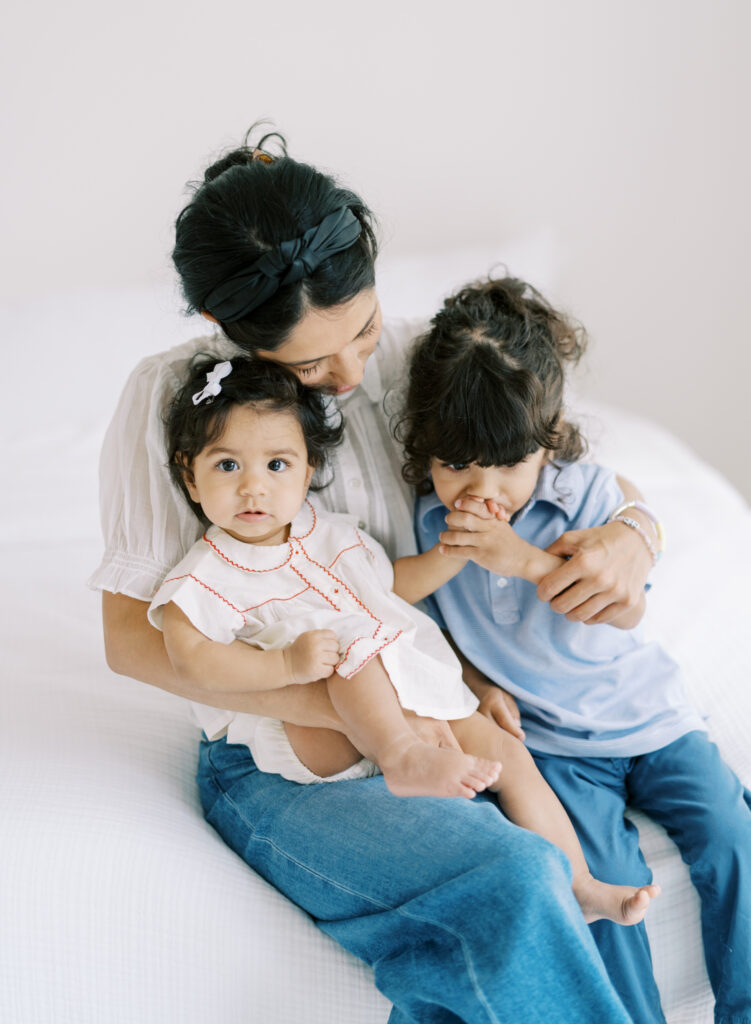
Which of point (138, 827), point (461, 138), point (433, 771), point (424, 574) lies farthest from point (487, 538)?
point (461, 138)

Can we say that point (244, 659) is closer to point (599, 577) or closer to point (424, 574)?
point (424, 574)

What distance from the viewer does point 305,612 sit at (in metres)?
1.19

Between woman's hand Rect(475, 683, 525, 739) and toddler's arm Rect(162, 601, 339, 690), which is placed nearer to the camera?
toddler's arm Rect(162, 601, 339, 690)

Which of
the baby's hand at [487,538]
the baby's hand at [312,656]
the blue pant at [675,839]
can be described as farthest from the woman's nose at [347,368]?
the blue pant at [675,839]

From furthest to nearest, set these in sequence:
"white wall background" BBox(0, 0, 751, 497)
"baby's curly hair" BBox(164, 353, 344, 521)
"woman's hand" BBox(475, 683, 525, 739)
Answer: "white wall background" BBox(0, 0, 751, 497) < "woman's hand" BBox(475, 683, 525, 739) < "baby's curly hair" BBox(164, 353, 344, 521)

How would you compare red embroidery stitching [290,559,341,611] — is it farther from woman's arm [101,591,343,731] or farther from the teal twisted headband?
the teal twisted headband

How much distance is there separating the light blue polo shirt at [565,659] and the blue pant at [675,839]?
1.3 inches

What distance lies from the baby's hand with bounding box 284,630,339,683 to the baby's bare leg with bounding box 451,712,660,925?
9.5 inches

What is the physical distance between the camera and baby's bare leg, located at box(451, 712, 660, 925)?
3.55 feet

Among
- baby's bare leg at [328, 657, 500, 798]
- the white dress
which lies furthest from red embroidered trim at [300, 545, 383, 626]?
baby's bare leg at [328, 657, 500, 798]

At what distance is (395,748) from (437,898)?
6.4 inches

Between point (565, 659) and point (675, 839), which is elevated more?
point (565, 659)

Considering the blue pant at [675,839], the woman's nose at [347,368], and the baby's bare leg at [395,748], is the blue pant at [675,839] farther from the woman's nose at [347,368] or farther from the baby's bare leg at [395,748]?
the woman's nose at [347,368]

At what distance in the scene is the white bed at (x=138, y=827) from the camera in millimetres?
1066
